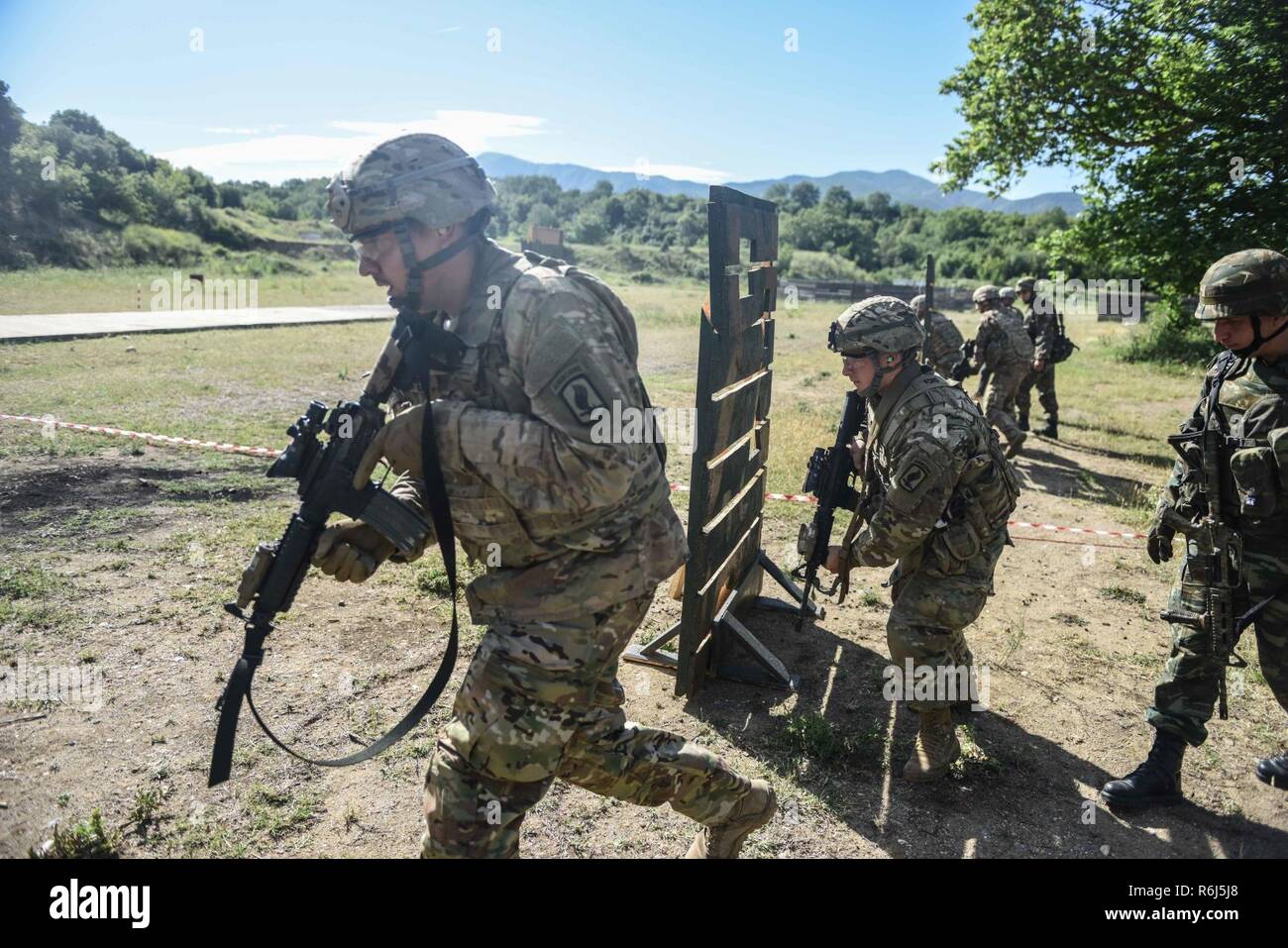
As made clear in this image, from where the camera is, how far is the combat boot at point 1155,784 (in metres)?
3.73

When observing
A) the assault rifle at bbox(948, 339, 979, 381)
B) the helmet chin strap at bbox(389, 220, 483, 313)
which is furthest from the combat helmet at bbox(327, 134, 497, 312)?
the assault rifle at bbox(948, 339, 979, 381)

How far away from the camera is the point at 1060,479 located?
9.88 m

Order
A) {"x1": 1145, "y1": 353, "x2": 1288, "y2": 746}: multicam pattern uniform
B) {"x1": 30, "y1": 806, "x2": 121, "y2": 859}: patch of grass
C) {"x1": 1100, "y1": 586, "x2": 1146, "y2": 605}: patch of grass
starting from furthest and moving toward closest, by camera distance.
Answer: {"x1": 1100, "y1": 586, "x2": 1146, "y2": 605}: patch of grass
{"x1": 1145, "y1": 353, "x2": 1288, "y2": 746}: multicam pattern uniform
{"x1": 30, "y1": 806, "x2": 121, "y2": 859}: patch of grass

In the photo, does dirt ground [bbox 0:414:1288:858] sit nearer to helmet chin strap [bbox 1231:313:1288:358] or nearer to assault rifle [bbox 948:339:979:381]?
helmet chin strap [bbox 1231:313:1288:358]

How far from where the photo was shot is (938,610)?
369 cm

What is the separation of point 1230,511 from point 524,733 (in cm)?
317

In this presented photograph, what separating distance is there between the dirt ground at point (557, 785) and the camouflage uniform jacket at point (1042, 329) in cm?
587

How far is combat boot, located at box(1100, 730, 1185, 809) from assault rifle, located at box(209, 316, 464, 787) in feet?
10.4

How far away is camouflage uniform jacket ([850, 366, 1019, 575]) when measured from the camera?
3441mm

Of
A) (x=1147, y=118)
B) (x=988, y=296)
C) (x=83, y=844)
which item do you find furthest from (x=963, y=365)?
(x=83, y=844)

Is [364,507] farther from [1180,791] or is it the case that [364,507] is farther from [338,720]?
[1180,791]

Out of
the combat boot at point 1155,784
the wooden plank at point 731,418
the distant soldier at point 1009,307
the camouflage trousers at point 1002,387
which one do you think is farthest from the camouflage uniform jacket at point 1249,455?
the distant soldier at point 1009,307

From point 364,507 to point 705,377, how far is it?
201cm

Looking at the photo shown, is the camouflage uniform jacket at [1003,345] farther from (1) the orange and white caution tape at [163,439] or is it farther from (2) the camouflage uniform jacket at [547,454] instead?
(2) the camouflage uniform jacket at [547,454]
